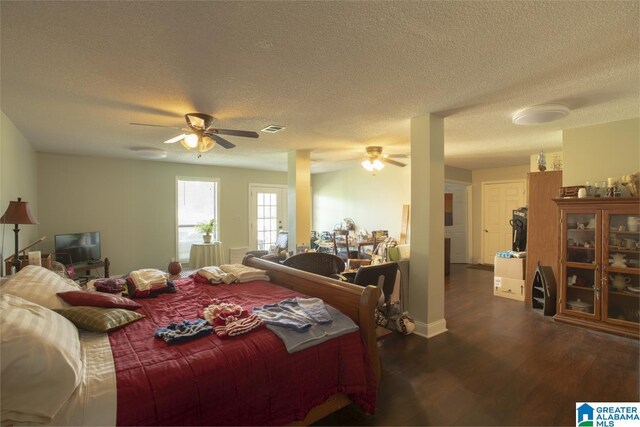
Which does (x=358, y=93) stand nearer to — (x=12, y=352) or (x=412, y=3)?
(x=412, y=3)

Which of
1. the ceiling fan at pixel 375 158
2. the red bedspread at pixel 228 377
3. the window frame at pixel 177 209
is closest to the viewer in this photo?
the red bedspread at pixel 228 377

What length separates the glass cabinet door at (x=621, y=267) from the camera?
10.9ft

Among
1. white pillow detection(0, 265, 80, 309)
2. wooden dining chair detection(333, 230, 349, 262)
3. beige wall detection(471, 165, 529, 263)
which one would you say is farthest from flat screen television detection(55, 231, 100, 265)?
beige wall detection(471, 165, 529, 263)

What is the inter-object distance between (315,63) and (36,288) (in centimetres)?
242

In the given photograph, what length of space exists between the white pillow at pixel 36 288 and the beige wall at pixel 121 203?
4038 mm

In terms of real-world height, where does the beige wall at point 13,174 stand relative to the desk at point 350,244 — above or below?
above

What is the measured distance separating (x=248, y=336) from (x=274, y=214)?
6.38m

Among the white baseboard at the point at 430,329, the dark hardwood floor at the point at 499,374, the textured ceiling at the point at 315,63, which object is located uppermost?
the textured ceiling at the point at 315,63

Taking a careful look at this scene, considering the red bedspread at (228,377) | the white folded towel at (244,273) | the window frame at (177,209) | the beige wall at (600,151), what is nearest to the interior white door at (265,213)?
the window frame at (177,209)

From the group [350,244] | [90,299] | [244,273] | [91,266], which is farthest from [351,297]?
[91,266]

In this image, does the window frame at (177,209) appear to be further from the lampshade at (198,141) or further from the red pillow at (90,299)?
the red pillow at (90,299)

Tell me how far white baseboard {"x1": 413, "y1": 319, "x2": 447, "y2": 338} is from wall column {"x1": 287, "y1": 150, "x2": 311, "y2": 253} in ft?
8.24

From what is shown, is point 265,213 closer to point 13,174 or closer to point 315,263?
point 315,263

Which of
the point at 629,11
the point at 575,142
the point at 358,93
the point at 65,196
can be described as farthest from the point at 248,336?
the point at 65,196
